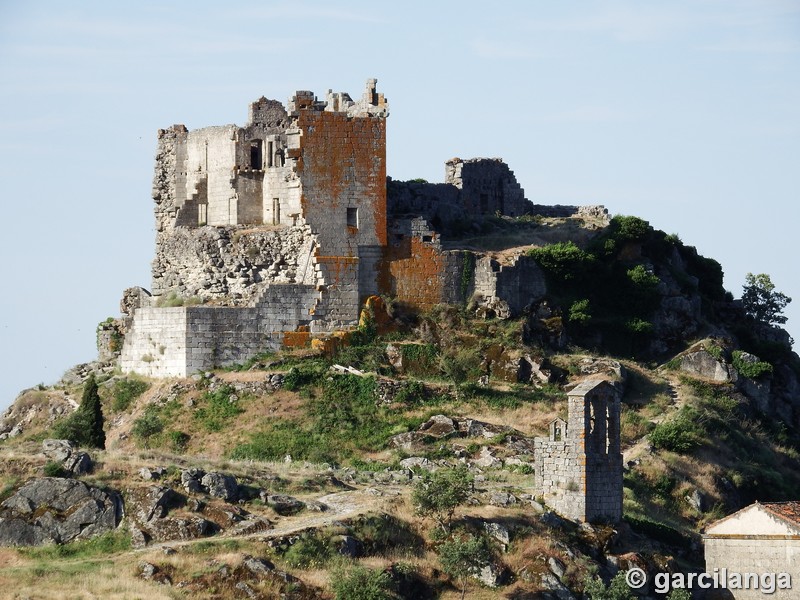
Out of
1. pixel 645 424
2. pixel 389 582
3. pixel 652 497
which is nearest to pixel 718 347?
pixel 645 424

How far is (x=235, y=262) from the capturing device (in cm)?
5900

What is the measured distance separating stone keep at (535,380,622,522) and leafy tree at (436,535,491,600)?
3.92 meters

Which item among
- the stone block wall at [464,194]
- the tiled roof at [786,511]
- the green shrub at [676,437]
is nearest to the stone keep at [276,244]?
the stone block wall at [464,194]

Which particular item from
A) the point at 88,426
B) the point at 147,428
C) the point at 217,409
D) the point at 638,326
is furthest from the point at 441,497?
the point at 638,326

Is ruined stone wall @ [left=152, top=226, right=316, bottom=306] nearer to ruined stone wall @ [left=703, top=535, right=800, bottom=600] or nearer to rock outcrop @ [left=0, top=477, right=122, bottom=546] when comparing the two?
rock outcrop @ [left=0, top=477, right=122, bottom=546]

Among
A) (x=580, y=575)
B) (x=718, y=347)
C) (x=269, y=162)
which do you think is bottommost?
(x=580, y=575)

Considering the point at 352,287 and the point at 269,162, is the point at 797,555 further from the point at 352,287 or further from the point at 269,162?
the point at 269,162

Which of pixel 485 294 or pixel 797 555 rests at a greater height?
pixel 485 294

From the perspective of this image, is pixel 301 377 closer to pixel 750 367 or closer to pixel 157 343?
pixel 157 343

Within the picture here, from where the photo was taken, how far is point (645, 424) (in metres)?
55.5

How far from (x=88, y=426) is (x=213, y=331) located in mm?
7231

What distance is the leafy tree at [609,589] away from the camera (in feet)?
142

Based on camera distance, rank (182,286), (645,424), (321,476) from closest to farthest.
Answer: (321,476) < (645,424) < (182,286)

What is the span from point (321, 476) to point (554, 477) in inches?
224
